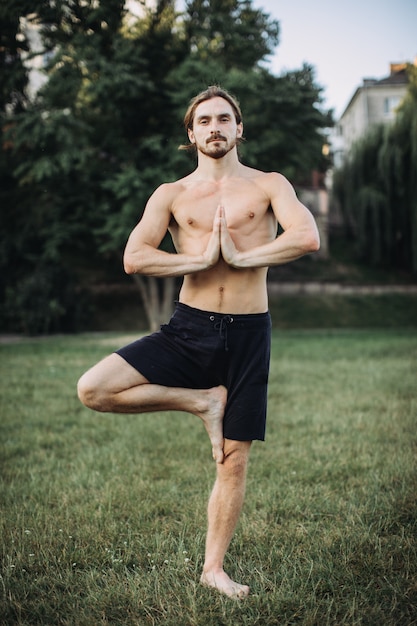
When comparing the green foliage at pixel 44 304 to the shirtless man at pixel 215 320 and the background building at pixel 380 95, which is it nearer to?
the shirtless man at pixel 215 320

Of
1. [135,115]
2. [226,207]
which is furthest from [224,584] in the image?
[135,115]

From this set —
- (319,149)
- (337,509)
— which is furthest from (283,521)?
(319,149)

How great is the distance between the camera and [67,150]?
1820 centimetres

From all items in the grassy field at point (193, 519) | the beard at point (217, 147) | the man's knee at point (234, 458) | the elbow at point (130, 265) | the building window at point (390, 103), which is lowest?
the grassy field at point (193, 519)

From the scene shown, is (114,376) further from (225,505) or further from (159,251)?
(225,505)

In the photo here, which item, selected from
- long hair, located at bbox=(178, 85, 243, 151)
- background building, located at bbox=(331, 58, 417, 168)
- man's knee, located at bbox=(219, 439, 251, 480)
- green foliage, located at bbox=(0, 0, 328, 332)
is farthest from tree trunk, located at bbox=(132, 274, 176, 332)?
background building, located at bbox=(331, 58, 417, 168)

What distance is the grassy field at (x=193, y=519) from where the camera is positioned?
294 cm

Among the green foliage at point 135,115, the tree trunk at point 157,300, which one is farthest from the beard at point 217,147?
the tree trunk at point 157,300

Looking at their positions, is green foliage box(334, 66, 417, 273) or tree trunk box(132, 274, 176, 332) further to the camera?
green foliage box(334, 66, 417, 273)

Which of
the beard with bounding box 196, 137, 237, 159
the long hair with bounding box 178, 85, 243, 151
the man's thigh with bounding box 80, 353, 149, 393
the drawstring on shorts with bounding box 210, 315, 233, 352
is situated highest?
the long hair with bounding box 178, 85, 243, 151

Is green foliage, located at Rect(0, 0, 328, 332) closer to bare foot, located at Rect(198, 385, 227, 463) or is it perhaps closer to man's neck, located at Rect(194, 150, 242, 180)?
man's neck, located at Rect(194, 150, 242, 180)

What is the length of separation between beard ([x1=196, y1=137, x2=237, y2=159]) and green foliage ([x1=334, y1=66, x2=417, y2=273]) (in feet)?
79.0

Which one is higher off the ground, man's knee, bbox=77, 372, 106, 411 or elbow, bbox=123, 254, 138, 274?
elbow, bbox=123, 254, 138, 274

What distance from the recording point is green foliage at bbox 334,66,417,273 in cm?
2673
